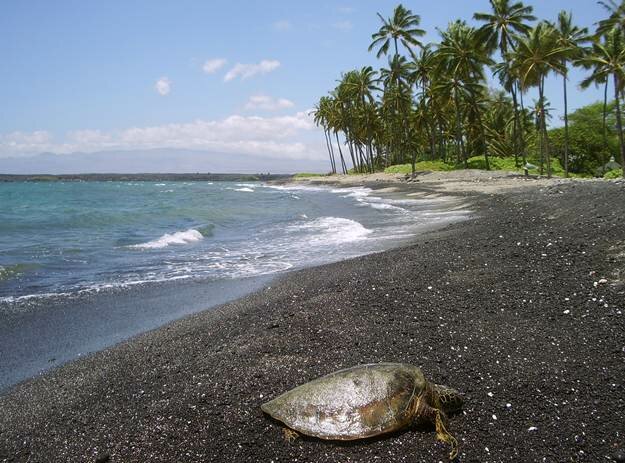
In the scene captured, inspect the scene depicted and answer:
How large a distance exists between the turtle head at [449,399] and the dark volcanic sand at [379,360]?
113 mm

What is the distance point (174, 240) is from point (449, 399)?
14427 mm

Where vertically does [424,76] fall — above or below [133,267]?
above

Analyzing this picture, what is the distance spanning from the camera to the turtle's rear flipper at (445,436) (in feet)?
10.7

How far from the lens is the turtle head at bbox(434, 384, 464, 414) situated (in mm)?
3615

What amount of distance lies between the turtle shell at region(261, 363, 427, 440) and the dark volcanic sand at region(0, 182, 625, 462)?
12cm

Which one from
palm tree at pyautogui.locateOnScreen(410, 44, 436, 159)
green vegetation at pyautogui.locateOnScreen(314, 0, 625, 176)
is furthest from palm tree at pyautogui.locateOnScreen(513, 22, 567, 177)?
palm tree at pyautogui.locateOnScreen(410, 44, 436, 159)

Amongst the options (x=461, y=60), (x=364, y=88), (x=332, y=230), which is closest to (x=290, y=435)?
(x=332, y=230)

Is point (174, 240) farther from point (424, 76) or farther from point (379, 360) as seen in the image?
point (424, 76)

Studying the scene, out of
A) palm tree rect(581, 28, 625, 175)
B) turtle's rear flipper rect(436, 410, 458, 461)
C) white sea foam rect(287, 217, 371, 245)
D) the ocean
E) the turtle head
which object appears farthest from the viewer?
palm tree rect(581, 28, 625, 175)

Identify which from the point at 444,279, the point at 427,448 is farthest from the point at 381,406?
the point at 444,279

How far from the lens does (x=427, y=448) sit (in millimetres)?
3322

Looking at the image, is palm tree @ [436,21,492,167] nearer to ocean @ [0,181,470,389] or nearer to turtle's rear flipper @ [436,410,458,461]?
ocean @ [0,181,470,389]

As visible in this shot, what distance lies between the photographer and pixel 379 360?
4562mm

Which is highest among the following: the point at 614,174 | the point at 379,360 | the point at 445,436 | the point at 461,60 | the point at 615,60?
the point at 461,60
